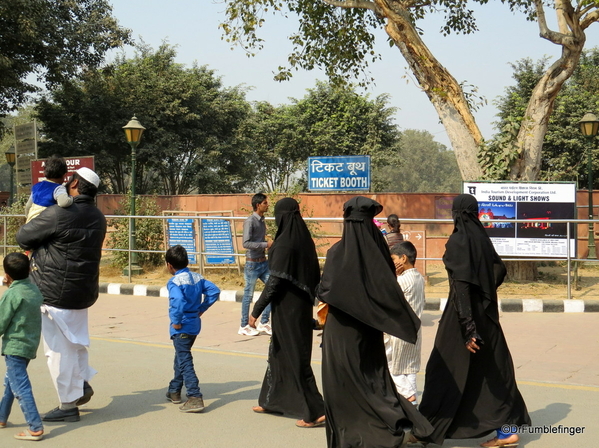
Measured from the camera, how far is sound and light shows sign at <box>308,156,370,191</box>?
1472 cm

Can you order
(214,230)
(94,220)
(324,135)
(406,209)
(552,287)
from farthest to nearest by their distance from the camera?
(324,135)
(406,209)
(214,230)
(552,287)
(94,220)

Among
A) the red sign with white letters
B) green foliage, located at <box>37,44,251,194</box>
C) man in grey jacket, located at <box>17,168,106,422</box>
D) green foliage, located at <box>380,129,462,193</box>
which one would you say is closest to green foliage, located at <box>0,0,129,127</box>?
green foliage, located at <box>37,44,251,194</box>

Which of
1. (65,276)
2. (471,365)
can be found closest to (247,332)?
(65,276)

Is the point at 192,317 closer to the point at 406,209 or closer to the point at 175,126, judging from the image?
the point at 406,209

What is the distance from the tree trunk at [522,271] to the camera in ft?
41.6

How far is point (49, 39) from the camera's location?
72.2 feet

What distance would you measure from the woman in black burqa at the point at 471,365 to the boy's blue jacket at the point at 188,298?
5.77ft

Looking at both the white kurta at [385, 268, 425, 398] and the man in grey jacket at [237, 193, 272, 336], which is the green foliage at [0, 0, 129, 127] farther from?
the white kurta at [385, 268, 425, 398]

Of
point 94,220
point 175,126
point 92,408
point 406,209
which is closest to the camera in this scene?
point 94,220

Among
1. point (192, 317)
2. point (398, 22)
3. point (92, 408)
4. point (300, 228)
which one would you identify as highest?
point (398, 22)

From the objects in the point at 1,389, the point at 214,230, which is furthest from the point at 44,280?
the point at 214,230

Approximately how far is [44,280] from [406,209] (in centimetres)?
1313

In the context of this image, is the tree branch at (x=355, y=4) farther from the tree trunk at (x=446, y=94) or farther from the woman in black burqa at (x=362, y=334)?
the woman in black burqa at (x=362, y=334)

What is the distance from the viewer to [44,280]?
5.16 metres
